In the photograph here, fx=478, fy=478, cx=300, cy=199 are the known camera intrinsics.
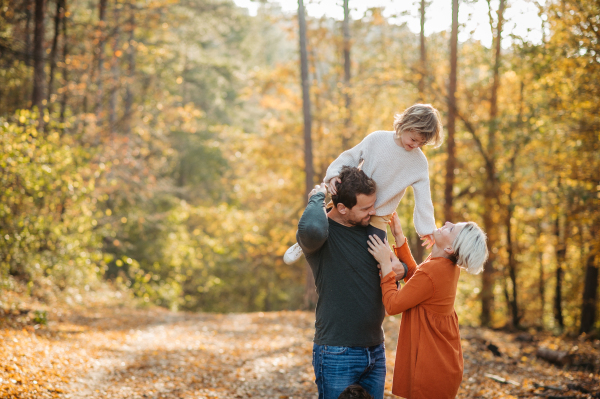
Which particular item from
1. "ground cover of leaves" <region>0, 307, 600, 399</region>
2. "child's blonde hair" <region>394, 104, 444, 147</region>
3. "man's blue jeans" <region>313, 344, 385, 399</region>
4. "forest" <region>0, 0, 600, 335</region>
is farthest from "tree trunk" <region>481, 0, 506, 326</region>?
"man's blue jeans" <region>313, 344, 385, 399</region>

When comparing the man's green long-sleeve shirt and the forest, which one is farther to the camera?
the forest

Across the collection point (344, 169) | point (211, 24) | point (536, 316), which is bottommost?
point (536, 316)

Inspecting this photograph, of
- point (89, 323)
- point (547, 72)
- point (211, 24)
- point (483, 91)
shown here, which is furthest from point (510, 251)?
point (211, 24)

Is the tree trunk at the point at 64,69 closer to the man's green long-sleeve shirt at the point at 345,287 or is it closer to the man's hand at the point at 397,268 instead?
the man's green long-sleeve shirt at the point at 345,287

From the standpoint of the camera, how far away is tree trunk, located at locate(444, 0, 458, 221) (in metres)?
10.8

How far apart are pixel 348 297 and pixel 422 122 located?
111 centimetres

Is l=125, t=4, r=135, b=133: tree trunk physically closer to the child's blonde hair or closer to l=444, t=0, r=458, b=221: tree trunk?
l=444, t=0, r=458, b=221: tree trunk

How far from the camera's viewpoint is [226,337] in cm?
898

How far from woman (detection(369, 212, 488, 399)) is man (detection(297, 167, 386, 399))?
0.10 m

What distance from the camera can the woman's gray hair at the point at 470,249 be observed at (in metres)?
2.68

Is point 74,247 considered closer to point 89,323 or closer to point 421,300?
point 89,323

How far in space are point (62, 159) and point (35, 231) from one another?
154 centimetres

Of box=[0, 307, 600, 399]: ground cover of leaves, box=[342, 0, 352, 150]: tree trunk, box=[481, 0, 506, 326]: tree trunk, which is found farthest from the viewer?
box=[342, 0, 352, 150]: tree trunk

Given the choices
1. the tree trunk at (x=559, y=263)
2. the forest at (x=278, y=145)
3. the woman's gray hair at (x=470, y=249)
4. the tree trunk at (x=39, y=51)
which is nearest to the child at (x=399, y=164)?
the woman's gray hair at (x=470, y=249)
